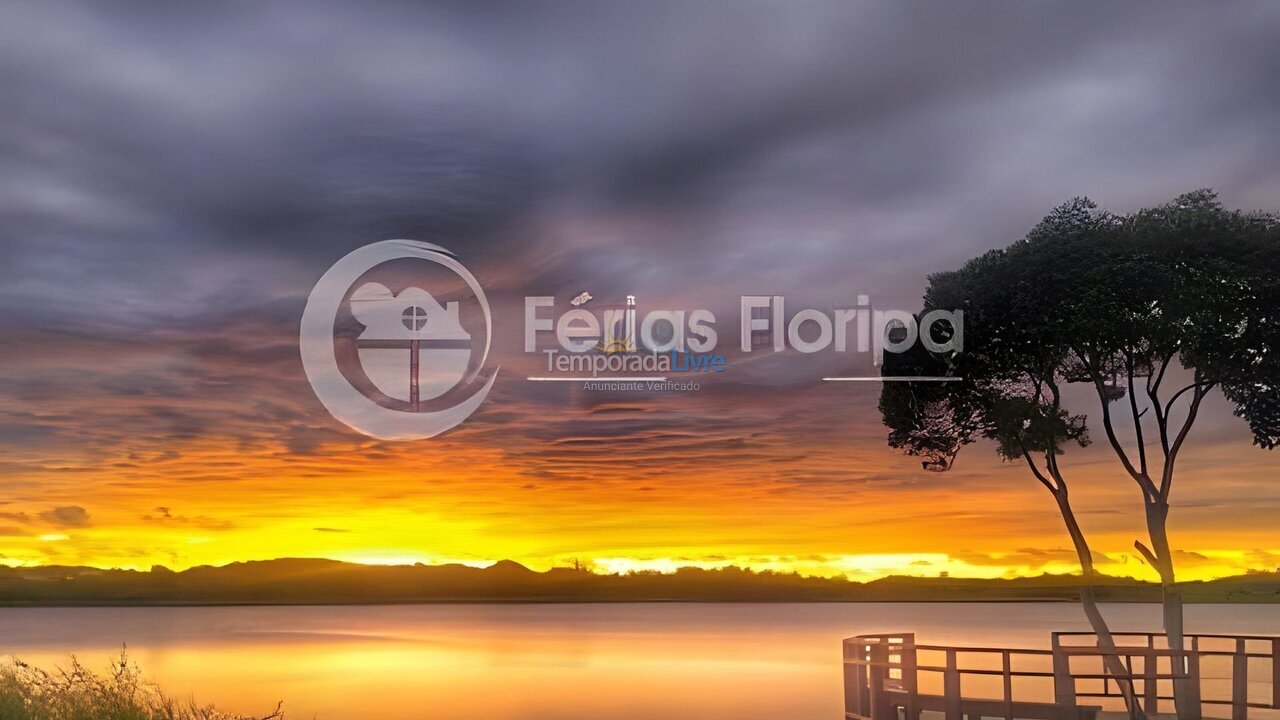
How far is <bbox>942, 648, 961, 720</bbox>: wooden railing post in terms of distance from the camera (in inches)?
676

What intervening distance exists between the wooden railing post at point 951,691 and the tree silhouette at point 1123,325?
5.81 meters

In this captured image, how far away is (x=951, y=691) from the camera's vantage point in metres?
17.4

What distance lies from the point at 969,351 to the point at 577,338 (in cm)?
924

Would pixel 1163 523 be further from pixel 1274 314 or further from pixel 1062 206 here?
pixel 1062 206

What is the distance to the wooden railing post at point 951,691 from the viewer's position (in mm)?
17172

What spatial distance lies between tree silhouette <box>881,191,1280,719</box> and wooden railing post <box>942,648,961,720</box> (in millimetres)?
5807

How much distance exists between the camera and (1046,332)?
2367 cm

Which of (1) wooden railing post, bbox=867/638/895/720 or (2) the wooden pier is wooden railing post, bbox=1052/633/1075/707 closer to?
(2) the wooden pier

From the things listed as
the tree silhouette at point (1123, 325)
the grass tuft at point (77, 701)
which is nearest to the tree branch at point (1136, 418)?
the tree silhouette at point (1123, 325)

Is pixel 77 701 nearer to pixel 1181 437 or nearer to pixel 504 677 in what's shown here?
pixel 1181 437

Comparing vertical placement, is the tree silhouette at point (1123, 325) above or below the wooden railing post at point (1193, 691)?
above

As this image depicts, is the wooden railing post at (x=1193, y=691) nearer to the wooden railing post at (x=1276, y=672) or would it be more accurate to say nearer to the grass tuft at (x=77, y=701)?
the wooden railing post at (x=1276, y=672)

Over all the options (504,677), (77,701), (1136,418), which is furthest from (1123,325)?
(504,677)

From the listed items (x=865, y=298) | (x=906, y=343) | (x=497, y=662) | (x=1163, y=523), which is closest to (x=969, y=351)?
(x=906, y=343)
